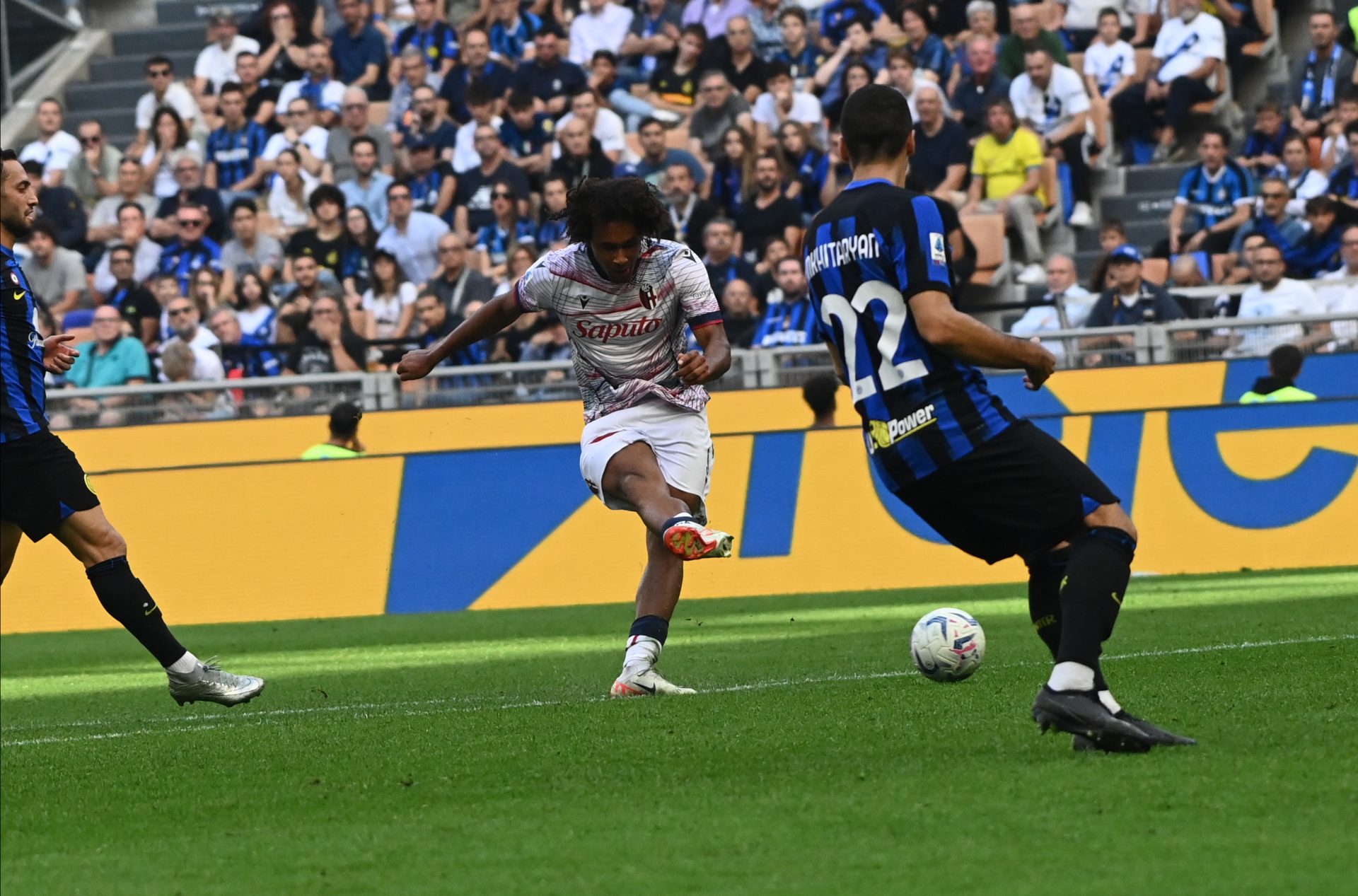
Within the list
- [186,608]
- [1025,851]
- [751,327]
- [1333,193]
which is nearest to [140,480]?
[186,608]

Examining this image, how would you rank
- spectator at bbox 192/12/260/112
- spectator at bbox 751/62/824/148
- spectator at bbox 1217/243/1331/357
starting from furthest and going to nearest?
spectator at bbox 192/12/260/112, spectator at bbox 751/62/824/148, spectator at bbox 1217/243/1331/357

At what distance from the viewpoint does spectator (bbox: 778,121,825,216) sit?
1953 cm

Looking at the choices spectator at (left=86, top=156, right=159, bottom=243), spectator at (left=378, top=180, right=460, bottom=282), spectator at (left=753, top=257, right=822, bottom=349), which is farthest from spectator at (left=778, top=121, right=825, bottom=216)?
spectator at (left=86, top=156, right=159, bottom=243)

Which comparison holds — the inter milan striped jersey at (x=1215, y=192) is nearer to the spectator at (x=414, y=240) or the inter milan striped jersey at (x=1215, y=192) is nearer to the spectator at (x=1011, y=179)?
the spectator at (x=1011, y=179)

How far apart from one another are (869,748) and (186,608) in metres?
10.3

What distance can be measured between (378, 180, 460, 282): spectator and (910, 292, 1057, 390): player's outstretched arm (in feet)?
48.8

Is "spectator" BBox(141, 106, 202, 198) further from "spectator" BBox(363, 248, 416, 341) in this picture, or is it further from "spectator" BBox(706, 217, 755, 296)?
"spectator" BBox(706, 217, 755, 296)

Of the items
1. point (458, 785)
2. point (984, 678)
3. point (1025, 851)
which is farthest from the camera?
point (984, 678)

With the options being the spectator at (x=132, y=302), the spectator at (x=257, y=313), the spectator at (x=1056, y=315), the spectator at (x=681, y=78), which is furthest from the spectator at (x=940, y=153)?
the spectator at (x=132, y=302)

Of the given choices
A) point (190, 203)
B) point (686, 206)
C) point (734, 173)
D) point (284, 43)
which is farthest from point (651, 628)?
point (284, 43)

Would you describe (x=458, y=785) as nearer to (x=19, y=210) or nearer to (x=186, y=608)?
(x=19, y=210)

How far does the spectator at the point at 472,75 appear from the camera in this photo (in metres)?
21.8

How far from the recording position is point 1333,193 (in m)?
17.9

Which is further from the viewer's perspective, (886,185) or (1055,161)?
(1055,161)
